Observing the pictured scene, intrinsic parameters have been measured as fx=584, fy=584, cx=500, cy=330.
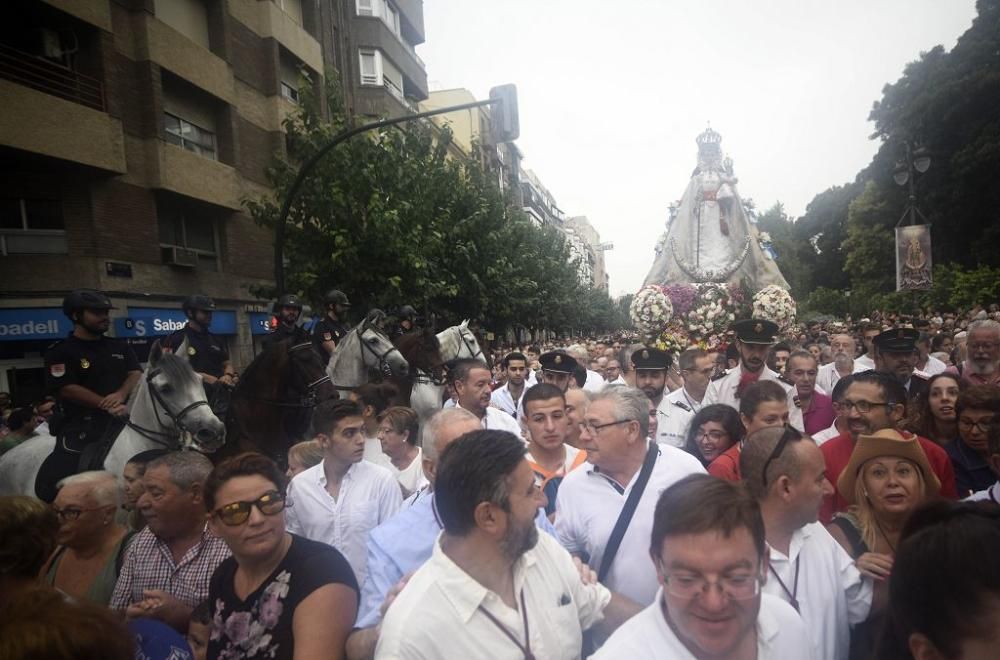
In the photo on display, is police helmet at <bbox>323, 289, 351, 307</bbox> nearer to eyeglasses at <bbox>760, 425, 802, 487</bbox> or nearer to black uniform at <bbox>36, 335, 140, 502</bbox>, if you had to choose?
A: black uniform at <bbox>36, 335, 140, 502</bbox>

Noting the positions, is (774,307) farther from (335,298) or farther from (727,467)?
(727,467)

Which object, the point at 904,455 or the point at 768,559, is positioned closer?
the point at 768,559

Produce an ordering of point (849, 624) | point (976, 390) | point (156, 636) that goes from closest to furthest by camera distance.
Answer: point (156, 636) → point (849, 624) → point (976, 390)

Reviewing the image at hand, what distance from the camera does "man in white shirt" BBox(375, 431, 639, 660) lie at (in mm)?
1844

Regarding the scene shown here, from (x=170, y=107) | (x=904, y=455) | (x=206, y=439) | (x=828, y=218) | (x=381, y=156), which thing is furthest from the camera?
(x=828, y=218)

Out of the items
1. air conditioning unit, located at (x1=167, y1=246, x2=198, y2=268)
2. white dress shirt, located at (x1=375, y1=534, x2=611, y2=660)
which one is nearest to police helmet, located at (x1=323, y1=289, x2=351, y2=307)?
white dress shirt, located at (x1=375, y1=534, x2=611, y2=660)

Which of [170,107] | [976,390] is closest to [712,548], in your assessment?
[976,390]

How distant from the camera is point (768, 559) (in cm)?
229

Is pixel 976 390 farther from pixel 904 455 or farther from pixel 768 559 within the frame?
pixel 768 559

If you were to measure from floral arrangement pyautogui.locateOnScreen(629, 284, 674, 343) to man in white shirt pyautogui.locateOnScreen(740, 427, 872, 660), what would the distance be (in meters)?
8.61

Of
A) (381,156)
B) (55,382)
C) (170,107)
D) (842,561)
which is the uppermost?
(170,107)

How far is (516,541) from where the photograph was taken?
203 centimetres

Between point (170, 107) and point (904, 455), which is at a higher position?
point (170, 107)

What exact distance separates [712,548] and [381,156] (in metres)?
14.2
